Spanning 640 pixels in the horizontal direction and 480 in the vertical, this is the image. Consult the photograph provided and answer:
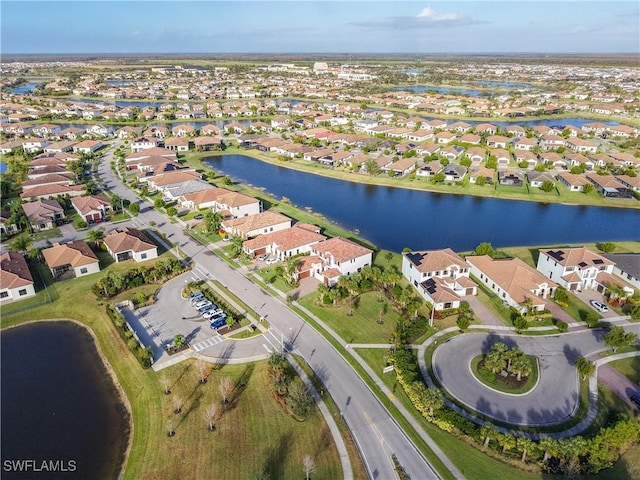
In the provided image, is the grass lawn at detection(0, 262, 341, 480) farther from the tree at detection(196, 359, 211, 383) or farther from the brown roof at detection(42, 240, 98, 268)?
the brown roof at detection(42, 240, 98, 268)

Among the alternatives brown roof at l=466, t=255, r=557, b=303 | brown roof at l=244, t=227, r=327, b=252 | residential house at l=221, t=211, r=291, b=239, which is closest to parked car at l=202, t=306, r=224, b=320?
brown roof at l=244, t=227, r=327, b=252

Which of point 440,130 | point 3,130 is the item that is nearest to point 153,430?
point 440,130

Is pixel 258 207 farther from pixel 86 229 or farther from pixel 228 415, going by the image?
pixel 228 415

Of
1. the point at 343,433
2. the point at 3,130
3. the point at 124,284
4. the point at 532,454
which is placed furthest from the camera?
the point at 3,130

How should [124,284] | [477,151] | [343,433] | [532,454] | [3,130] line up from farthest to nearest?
[3,130] < [477,151] < [124,284] < [343,433] < [532,454]

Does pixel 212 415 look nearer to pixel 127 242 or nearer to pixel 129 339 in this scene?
pixel 129 339

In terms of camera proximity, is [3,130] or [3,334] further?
[3,130]
